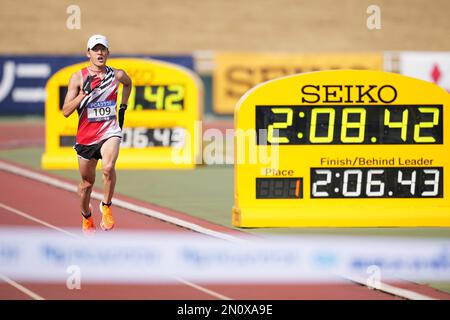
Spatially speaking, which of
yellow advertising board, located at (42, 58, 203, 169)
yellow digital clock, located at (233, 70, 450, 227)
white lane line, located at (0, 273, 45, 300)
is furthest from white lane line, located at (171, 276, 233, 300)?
yellow advertising board, located at (42, 58, 203, 169)

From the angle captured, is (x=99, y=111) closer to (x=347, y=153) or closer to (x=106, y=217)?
(x=106, y=217)

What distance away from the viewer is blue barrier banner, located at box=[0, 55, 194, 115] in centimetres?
3209

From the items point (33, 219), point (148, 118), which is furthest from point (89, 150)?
point (148, 118)

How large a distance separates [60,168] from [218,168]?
8.76 ft

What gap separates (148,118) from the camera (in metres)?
20.5

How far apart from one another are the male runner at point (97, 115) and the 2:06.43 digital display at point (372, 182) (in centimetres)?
221

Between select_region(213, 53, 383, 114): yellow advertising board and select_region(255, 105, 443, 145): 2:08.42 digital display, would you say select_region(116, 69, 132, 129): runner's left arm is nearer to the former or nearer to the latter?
select_region(255, 105, 443, 145): 2:08.42 digital display

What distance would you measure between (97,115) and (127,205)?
11.9 feet

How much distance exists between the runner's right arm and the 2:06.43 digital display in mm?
2700

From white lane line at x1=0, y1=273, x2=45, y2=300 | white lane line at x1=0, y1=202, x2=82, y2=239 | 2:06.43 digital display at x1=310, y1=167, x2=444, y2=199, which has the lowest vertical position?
white lane line at x1=0, y1=273, x2=45, y2=300

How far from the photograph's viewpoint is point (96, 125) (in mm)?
12375

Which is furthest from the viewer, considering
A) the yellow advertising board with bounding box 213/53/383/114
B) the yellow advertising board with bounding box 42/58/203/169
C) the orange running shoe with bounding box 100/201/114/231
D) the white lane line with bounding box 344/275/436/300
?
the yellow advertising board with bounding box 213/53/383/114
